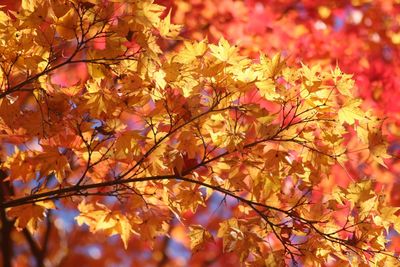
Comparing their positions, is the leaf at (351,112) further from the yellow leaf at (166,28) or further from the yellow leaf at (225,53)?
the yellow leaf at (166,28)

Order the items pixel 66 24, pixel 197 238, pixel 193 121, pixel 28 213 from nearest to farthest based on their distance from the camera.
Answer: pixel 66 24
pixel 193 121
pixel 197 238
pixel 28 213

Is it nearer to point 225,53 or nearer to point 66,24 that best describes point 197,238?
point 225,53

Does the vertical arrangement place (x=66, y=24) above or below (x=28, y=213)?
above

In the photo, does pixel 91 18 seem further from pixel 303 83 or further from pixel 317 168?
pixel 317 168

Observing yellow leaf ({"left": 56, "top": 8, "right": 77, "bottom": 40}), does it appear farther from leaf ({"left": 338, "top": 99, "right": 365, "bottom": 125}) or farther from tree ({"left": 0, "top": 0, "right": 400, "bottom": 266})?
leaf ({"left": 338, "top": 99, "right": 365, "bottom": 125})

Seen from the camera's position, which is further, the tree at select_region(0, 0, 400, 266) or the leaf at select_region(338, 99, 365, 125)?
the leaf at select_region(338, 99, 365, 125)

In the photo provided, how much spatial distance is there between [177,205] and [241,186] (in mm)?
398

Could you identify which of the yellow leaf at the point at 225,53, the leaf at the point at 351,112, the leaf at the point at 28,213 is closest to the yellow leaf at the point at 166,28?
the yellow leaf at the point at 225,53

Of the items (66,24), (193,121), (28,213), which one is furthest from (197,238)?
(66,24)

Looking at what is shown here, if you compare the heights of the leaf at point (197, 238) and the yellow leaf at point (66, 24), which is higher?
the yellow leaf at point (66, 24)

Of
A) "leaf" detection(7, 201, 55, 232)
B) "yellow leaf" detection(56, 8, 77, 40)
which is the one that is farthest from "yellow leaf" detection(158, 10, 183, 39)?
"leaf" detection(7, 201, 55, 232)

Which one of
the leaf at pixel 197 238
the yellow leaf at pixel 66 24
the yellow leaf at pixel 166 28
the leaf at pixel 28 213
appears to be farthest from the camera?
the leaf at pixel 28 213

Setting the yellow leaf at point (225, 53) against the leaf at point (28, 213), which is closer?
the yellow leaf at point (225, 53)

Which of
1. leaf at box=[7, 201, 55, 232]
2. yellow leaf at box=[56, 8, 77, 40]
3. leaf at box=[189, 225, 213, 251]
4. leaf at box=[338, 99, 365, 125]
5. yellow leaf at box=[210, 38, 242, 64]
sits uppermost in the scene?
yellow leaf at box=[56, 8, 77, 40]
